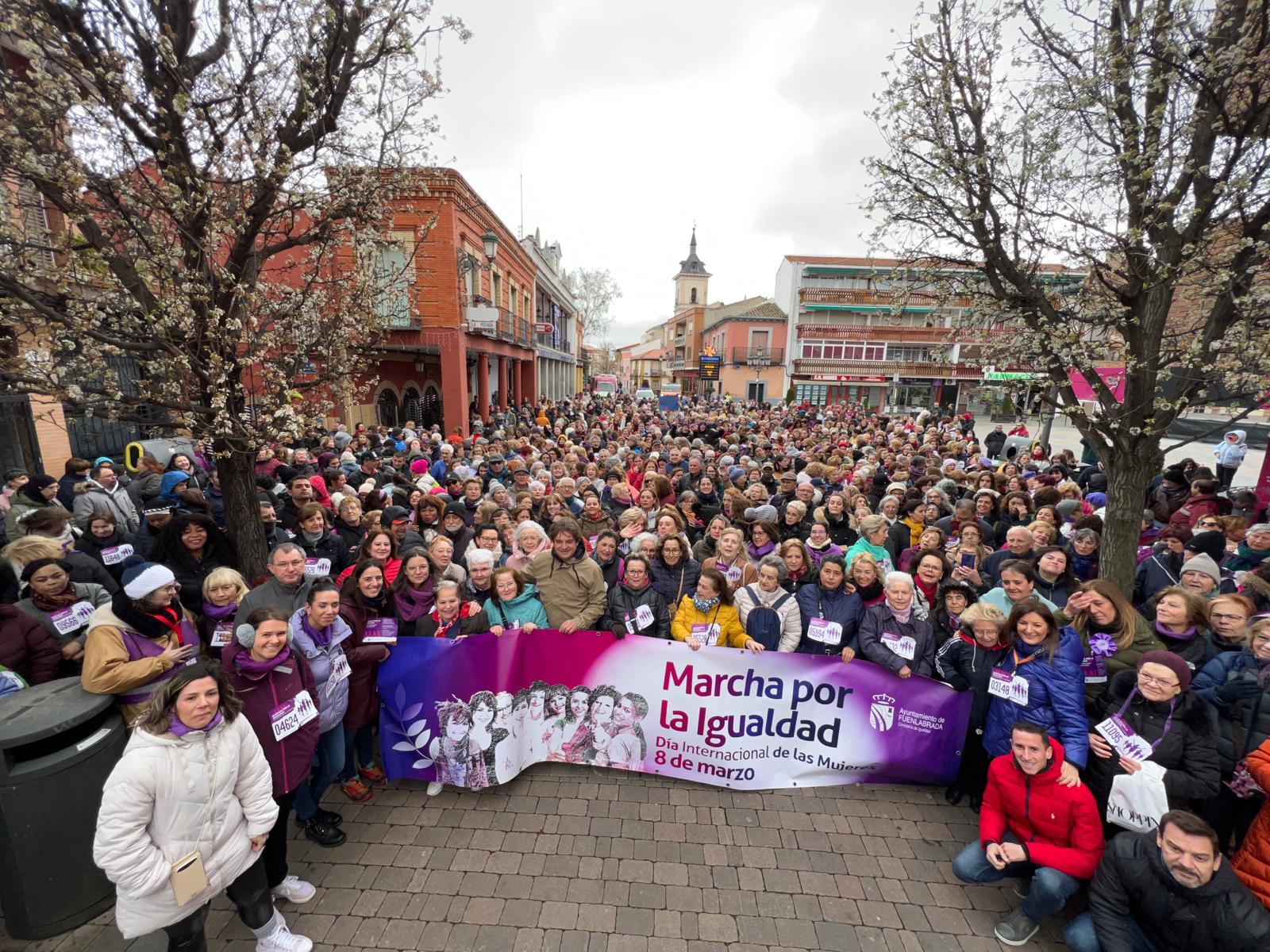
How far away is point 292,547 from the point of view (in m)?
3.93

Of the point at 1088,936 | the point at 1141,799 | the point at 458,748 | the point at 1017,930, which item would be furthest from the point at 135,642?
the point at 1141,799

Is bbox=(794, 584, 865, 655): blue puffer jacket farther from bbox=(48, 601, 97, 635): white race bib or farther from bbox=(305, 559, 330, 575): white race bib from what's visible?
bbox=(48, 601, 97, 635): white race bib

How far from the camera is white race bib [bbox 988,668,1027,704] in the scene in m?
3.67

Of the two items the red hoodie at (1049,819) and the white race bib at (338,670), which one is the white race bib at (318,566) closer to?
the white race bib at (338,670)

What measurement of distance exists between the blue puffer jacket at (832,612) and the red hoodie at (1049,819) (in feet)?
4.15

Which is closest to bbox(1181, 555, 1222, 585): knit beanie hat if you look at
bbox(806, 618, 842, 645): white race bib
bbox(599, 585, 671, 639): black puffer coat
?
bbox(806, 618, 842, 645): white race bib

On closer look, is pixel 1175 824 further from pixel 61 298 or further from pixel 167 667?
pixel 61 298

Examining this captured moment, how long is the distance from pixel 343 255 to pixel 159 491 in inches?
256

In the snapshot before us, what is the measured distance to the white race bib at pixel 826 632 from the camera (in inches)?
172

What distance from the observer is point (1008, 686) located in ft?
12.3

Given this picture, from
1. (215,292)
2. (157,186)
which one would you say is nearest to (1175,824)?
(215,292)

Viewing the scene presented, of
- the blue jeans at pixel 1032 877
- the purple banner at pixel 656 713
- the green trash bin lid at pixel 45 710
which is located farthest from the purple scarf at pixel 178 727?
the blue jeans at pixel 1032 877

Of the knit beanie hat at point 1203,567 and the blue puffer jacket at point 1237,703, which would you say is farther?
the knit beanie hat at point 1203,567

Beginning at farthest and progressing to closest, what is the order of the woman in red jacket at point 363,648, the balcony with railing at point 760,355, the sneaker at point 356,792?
the balcony with railing at point 760,355, the sneaker at point 356,792, the woman in red jacket at point 363,648
